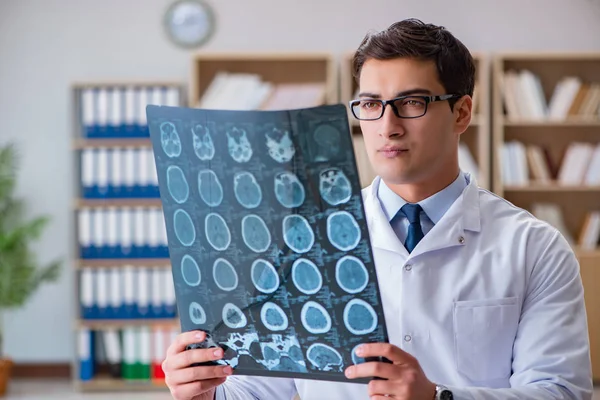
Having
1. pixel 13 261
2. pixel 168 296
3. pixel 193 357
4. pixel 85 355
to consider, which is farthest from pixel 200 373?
pixel 85 355

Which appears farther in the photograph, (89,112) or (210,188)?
(89,112)

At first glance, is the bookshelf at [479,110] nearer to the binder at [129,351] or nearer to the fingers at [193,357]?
the binder at [129,351]

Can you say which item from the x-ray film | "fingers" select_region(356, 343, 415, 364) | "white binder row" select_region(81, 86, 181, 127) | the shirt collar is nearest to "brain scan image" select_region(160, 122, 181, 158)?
the x-ray film

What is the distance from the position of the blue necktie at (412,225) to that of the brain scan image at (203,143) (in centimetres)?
45

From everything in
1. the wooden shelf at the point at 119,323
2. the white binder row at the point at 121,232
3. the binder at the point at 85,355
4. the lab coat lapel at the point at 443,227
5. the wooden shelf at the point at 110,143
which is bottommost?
the binder at the point at 85,355

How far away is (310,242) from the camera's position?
3.61 ft

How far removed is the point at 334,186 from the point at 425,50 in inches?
16.0

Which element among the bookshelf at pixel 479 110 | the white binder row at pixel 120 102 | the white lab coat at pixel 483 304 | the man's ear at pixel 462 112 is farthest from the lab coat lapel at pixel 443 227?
the white binder row at pixel 120 102

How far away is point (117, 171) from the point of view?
5047mm

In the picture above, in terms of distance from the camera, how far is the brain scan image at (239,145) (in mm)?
1105

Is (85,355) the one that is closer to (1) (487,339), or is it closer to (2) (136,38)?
(2) (136,38)

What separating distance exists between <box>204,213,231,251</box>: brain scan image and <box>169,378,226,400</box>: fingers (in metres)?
0.20

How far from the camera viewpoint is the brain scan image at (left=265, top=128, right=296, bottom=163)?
1.07 m

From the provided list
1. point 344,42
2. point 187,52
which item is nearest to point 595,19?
point 344,42
